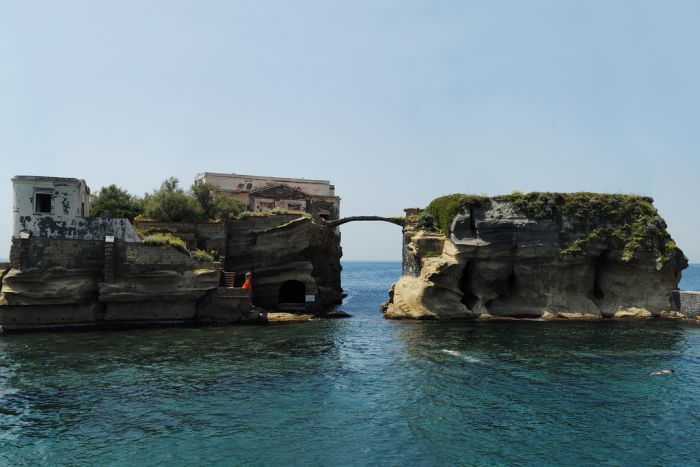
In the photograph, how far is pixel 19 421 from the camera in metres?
18.2

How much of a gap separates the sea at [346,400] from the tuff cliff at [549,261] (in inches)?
380

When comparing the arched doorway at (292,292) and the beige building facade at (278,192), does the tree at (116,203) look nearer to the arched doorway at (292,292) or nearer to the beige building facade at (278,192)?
the beige building facade at (278,192)

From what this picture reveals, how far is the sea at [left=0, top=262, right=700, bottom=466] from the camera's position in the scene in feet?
51.9

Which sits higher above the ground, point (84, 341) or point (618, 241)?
point (618, 241)

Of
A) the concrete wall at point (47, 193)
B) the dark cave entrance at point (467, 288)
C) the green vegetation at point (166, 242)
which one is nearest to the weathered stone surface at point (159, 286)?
the green vegetation at point (166, 242)

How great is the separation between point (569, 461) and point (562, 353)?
50.0 feet

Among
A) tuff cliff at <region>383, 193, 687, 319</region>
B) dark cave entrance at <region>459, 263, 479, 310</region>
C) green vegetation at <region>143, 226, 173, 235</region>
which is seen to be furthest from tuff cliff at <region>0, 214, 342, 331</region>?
dark cave entrance at <region>459, 263, 479, 310</region>

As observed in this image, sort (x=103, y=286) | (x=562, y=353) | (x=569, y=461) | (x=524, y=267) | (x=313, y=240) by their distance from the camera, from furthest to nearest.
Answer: (x=313, y=240) < (x=524, y=267) < (x=103, y=286) < (x=562, y=353) < (x=569, y=461)

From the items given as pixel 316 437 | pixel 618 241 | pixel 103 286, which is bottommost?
pixel 316 437

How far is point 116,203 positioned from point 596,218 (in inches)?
1712

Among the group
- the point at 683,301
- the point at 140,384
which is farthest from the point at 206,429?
the point at 683,301

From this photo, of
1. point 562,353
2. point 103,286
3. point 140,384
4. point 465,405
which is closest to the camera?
point 465,405

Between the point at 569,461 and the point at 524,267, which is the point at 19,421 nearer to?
the point at 569,461

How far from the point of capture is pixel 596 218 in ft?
146
